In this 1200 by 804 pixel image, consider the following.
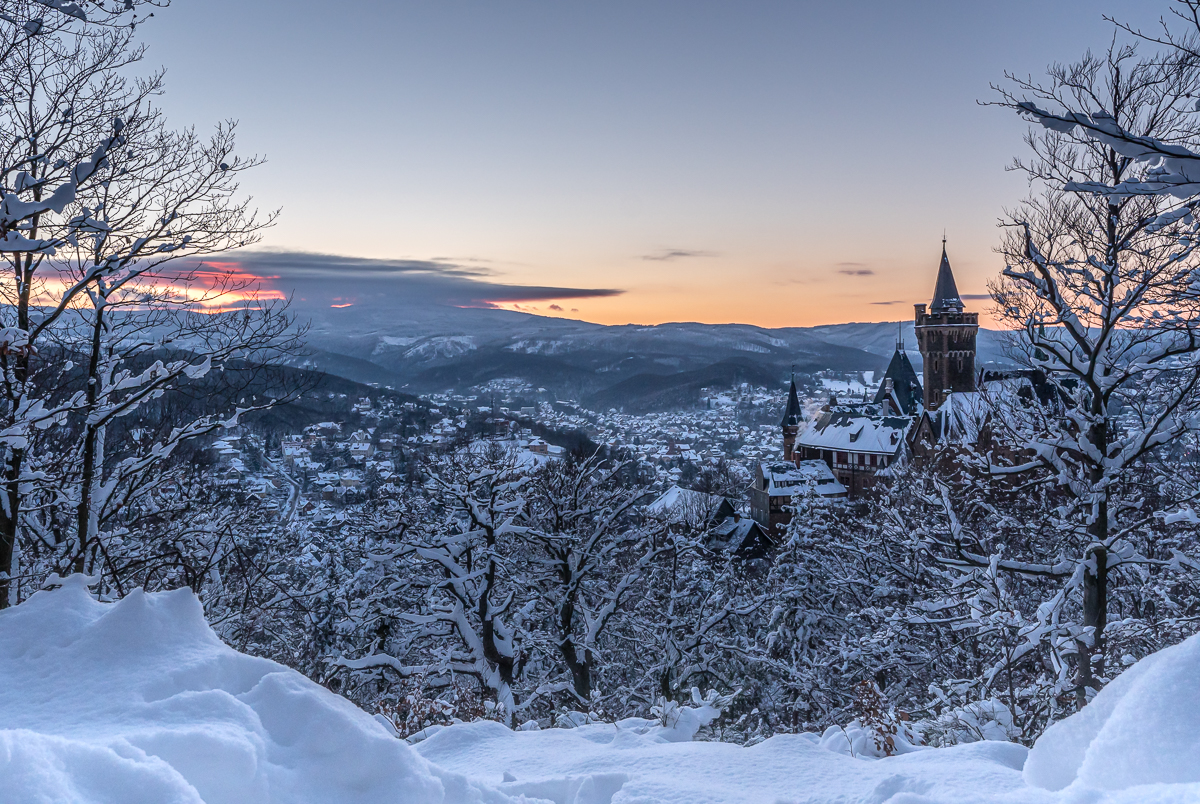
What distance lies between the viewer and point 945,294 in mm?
46531

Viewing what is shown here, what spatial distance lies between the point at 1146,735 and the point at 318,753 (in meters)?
2.98

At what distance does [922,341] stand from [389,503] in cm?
4275

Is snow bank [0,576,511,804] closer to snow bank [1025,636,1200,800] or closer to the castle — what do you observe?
snow bank [1025,636,1200,800]

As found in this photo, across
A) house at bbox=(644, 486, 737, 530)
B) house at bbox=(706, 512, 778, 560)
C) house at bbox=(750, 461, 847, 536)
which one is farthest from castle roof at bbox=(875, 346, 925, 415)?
house at bbox=(706, 512, 778, 560)

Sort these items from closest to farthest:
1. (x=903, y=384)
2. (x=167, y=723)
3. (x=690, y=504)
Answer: (x=167, y=723)
(x=690, y=504)
(x=903, y=384)

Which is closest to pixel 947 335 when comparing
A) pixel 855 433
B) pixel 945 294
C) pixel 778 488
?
pixel 945 294

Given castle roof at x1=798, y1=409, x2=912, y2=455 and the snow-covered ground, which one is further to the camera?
castle roof at x1=798, y1=409, x2=912, y2=455

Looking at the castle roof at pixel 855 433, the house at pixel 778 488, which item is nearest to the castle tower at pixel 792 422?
the castle roof at pixel 855 433

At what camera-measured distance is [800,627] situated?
738 inches

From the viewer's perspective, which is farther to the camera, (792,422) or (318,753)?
(792,422)

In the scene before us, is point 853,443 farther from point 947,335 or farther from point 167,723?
point 167,723

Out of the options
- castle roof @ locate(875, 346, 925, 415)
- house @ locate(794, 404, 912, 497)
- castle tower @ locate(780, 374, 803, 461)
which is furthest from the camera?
castle tower @ locate(780, 374, 803, 461)

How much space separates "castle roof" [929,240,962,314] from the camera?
45969mm

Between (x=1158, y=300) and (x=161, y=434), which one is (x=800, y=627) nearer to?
(x=1158, y=300)
